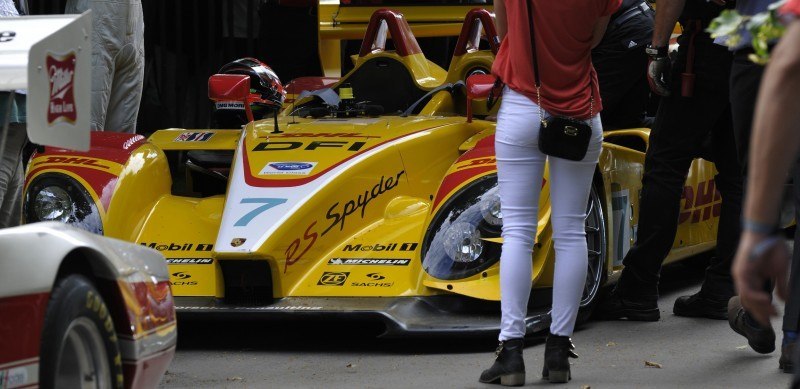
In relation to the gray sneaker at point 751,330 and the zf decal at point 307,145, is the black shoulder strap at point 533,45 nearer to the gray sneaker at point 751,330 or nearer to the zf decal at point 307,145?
the gray sneaker at point 751,330

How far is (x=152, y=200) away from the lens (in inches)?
253

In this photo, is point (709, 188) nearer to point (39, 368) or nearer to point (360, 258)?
point (360, 258)

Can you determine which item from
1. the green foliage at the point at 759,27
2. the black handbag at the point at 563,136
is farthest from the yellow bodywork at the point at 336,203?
the green foliage at the point at 759,27

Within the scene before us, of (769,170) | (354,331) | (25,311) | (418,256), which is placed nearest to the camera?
(769,170)

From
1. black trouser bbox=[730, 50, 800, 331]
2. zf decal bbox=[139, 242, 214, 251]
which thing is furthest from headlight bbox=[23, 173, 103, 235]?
black trouser bbox=[730, 50, 800, 331]

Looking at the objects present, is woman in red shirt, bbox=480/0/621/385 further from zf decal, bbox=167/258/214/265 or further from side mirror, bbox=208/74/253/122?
side mirror, bbox=208/74/253/122

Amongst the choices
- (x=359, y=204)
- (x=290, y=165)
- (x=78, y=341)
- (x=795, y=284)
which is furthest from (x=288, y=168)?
(x=78, y=341)

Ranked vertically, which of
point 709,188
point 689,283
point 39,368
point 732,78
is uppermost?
point 732,78

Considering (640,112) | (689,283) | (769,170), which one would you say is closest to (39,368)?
(769,170)

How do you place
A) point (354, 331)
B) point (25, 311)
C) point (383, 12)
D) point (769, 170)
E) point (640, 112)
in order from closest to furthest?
1. point (769, 170)
2. point (25, 311)
3. point (354, 331)
4. point (640, 112)
5. point (383, 12)

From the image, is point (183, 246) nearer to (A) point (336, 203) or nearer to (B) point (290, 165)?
(B) point (290, 165)

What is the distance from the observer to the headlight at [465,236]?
5746 millimetres

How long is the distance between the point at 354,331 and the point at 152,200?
1.08 meters

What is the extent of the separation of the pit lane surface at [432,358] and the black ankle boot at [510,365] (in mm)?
105
